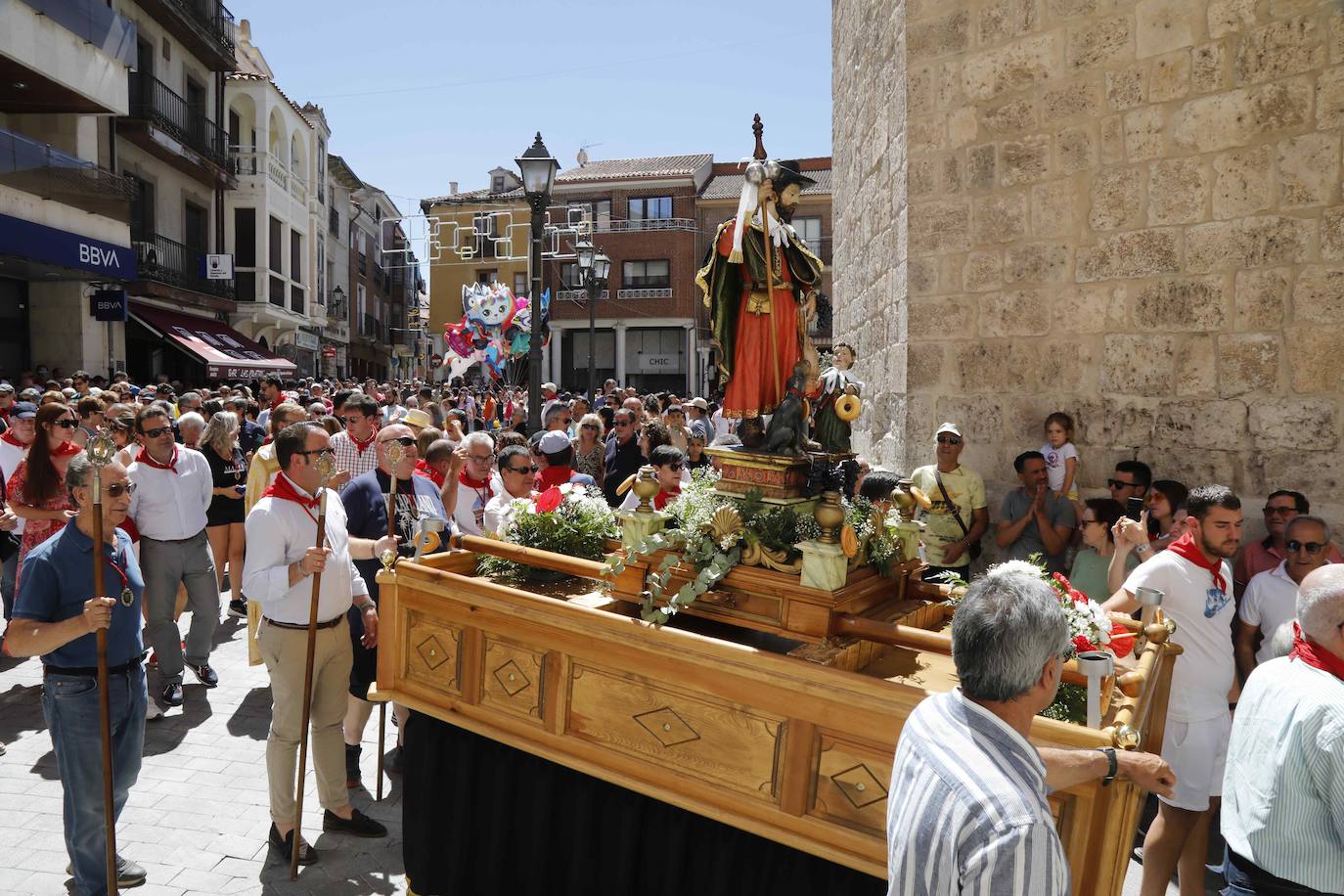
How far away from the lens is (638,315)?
36.1 meters

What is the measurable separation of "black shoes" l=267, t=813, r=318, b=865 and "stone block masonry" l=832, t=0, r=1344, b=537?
197 inches

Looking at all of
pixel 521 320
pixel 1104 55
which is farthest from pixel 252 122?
pixel 1104 55

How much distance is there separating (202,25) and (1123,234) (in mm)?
24265

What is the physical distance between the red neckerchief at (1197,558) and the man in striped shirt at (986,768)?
238cm

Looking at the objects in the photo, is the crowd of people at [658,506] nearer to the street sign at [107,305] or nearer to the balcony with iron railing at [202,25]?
the street sign at [107,305]

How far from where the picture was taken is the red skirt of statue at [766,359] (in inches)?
140

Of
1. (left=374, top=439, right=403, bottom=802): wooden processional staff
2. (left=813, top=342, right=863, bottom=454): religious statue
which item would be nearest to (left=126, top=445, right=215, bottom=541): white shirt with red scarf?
(left=374, top=439, right=403, bottom=802): wooden processional staff

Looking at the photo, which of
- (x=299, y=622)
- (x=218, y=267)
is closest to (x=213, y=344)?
(x=218, y=267)

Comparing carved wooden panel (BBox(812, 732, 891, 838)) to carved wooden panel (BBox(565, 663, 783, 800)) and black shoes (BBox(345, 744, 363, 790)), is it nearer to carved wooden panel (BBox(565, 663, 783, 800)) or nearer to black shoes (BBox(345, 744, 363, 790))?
carved wooden panel (BBox(565, 663, 783, 800))

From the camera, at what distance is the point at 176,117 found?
2177 cm

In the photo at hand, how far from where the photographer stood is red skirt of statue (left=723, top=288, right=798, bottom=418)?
11.7 feet

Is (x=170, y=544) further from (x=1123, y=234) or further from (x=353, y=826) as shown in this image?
(x=1123, y=234)

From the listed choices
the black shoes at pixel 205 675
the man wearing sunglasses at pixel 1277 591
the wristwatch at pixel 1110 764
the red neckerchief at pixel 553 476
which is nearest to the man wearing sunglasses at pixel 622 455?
the red neckerchief at pixel 553 476

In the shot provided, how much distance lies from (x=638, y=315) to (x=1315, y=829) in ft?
112
